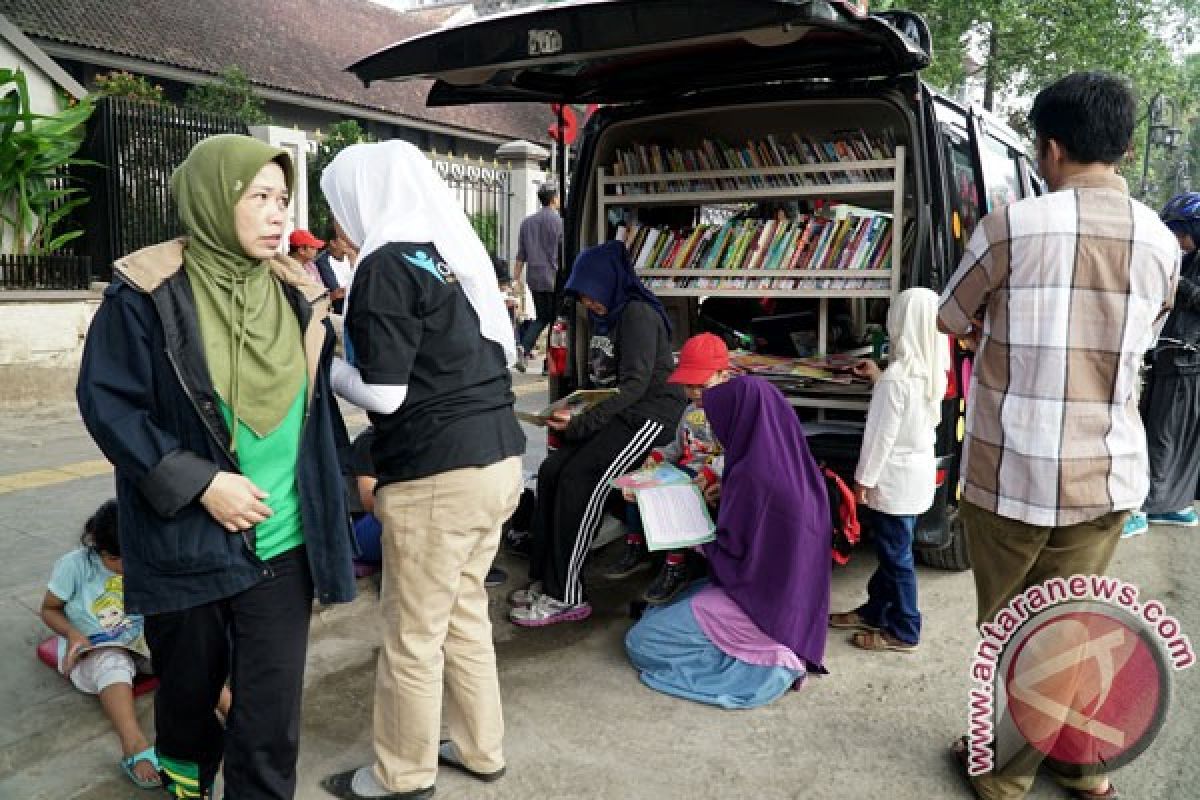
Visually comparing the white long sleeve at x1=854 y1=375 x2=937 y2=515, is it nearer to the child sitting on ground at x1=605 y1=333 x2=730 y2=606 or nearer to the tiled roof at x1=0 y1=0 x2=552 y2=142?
the child sitting on ground at x1=605 y1=333 x2=730 y2=606

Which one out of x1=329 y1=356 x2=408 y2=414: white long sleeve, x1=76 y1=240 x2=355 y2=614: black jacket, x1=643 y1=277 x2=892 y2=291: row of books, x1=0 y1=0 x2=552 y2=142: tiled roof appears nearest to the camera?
x1=76 y1=240 x2=355 y2=614: black jacket

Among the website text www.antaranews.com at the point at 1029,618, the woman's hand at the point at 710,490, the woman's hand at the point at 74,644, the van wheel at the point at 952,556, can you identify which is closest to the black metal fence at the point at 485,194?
the van wheel at the point at 952,556

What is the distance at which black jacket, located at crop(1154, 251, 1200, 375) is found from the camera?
5140 millimetres

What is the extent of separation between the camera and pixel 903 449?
3.52 meters

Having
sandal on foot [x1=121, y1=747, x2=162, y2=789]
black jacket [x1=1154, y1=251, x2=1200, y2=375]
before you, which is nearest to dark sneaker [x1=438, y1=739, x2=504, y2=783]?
sandal on foot [x1=121, y1=747, x2=162, y2=789]

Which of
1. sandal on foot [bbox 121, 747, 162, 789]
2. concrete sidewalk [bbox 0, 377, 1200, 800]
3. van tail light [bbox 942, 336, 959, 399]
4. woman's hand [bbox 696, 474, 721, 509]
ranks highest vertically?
van tail light [bbox 942, 336, 959, 399]

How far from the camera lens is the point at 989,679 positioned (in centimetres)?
250

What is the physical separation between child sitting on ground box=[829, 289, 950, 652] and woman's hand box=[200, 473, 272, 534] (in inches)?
90.0

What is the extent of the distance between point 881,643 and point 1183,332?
3096 millimetres

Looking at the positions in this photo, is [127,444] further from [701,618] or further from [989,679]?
[989,679]

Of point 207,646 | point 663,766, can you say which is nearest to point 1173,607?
point 663,766

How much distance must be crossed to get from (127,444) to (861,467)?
8.37 ft

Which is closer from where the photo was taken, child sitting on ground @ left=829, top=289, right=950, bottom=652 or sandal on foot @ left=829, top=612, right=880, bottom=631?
child sitting on ground @ left=829, top=289, right=950, bottom=652

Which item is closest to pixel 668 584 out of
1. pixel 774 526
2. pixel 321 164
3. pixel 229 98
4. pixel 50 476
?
pixel 774 526
